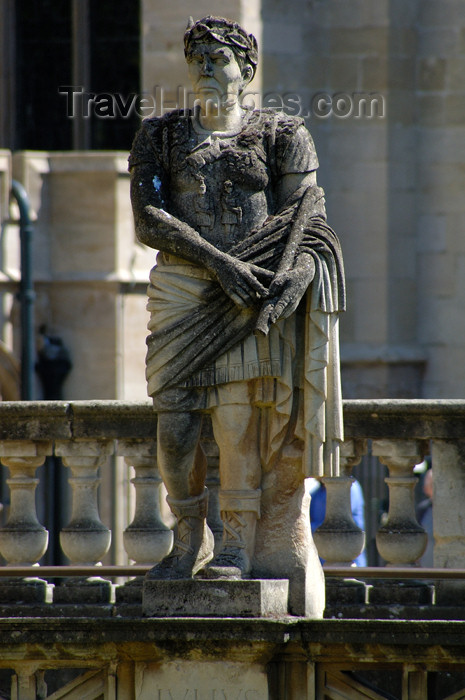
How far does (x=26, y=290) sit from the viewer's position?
1421 centimetres

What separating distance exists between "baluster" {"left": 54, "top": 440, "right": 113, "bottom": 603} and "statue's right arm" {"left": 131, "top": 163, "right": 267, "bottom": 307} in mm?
1255

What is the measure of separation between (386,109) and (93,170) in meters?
2.98

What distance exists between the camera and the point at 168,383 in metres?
7.03

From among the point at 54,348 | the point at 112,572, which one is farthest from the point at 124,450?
the point at 54,348

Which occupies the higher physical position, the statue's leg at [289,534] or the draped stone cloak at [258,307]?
the draped stone cloak at [258,307]

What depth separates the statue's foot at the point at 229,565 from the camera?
6.93 m

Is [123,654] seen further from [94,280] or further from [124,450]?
[94,280]

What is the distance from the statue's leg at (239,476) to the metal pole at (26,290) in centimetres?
695

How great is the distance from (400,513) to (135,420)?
1280 mm

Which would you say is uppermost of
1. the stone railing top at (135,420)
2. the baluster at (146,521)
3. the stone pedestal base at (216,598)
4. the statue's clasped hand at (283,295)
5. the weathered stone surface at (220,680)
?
the statue's clasped hand at (283,295)

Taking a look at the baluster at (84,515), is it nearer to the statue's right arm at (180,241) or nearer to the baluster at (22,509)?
the baluster at (22,509)

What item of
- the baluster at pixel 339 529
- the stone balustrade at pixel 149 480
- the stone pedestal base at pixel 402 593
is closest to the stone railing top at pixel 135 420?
the stone balustrade at pixel 149 480

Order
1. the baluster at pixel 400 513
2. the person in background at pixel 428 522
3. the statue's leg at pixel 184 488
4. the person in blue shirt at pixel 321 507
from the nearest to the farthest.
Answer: the statue's leg at pixel 184 488, the baluster at pixel 400 513, the person in blue shirt at pixel 321 507, the person in background at pixel 428 522

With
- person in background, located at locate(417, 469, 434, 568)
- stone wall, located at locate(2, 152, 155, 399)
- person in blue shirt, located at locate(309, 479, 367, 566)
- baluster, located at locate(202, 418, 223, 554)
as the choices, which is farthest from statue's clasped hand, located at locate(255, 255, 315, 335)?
stone wall, located at locate(2, 152, 155, 399)
